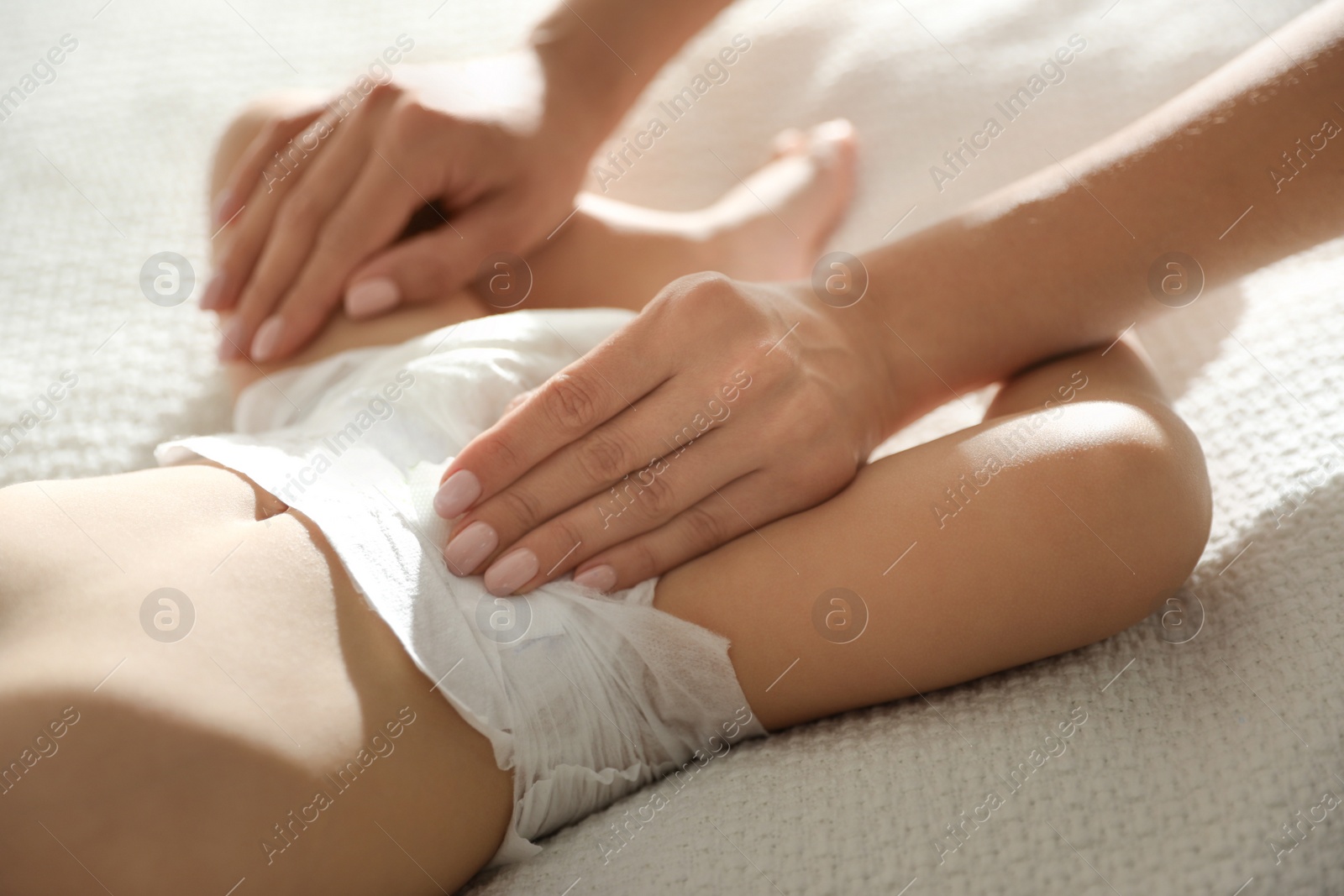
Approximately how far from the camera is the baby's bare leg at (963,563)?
57 centimetres

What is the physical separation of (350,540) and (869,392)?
388 millimetres

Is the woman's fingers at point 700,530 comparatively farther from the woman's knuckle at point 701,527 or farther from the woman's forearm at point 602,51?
the woman's forearm at point 602,51

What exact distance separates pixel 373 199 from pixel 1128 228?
62 centimetres

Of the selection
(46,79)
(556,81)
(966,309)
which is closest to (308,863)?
(966,309)

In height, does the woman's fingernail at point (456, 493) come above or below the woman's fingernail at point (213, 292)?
below

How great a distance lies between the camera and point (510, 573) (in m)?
0.60

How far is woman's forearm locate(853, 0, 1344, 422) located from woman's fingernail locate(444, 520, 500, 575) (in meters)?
0.33

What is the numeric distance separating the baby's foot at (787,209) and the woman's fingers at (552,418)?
43 centimetres

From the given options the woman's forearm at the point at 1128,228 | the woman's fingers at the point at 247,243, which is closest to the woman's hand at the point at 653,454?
the woman's forearm at the point at 1128,228

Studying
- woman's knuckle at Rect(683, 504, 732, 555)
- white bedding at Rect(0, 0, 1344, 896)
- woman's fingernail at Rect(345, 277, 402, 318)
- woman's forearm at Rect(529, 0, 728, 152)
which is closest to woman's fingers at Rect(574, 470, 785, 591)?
woman's knuckle at Rect(683, 504, 732, 555)

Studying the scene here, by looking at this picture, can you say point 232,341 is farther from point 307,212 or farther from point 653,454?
point 653,454

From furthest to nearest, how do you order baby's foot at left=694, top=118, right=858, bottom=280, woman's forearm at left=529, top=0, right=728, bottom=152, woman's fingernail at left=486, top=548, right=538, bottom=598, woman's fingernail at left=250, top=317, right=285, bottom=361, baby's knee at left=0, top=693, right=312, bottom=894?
baby's foot at left=694, top=118, right=858, bottom=280 → woman's forearm at left=529, top=0, right=728, bottom=152 → woman's fingernail at left=250, top=317, right=285, bottom=361 → woman's fingernail at left=486, top=548, right=538, bottom=598 → baby's knee at left=0, top=693, right=312, bottom=894

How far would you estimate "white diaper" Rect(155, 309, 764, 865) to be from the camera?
0.57m

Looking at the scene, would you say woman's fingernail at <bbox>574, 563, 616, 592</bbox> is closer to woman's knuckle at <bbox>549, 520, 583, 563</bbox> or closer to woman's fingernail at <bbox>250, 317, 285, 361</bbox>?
woman's knuckle at <bbox>549, 520, 583, 563</bbox>
